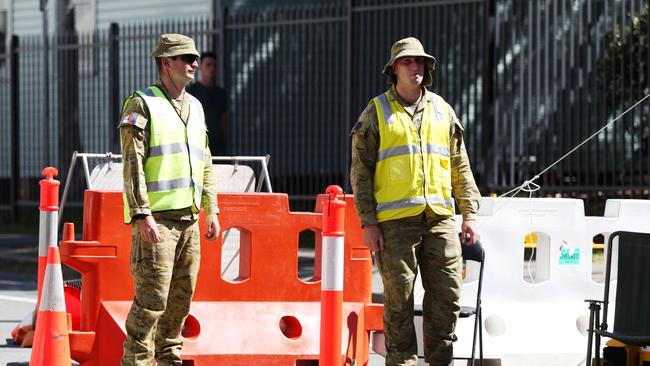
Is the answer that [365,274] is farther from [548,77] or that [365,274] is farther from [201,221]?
[548,77]

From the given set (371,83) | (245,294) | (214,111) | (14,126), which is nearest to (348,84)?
(371,83)

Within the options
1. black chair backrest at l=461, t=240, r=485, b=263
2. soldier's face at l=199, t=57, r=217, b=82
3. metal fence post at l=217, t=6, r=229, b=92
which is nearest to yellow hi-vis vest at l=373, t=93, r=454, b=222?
black chair backrest at l=461, t=240, r=485, b=263

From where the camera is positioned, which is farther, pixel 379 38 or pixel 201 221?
pixel 379 38

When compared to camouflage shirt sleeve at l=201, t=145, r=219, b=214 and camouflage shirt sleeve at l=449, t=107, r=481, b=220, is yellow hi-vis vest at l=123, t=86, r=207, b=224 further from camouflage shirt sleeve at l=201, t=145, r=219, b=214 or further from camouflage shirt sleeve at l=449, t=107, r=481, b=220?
camouflage shirt sleeve at l=449, t=107, r=481, b=220

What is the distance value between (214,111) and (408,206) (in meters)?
5.44

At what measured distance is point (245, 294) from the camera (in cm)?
861

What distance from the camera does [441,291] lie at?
24.1ft

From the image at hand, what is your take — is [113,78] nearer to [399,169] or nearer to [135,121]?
[135,121]

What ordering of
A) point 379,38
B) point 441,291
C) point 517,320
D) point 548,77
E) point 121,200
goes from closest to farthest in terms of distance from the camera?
point 441,291 → point 121,200 → point 517,320 → point 548,77 → point 379,38

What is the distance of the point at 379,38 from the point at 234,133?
3.10m

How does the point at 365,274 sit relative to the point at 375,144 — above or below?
below

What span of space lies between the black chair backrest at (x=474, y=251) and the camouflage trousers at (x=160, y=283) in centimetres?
147

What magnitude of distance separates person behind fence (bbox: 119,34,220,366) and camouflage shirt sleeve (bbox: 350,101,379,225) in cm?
85

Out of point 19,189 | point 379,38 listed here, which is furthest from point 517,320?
point 19,189
